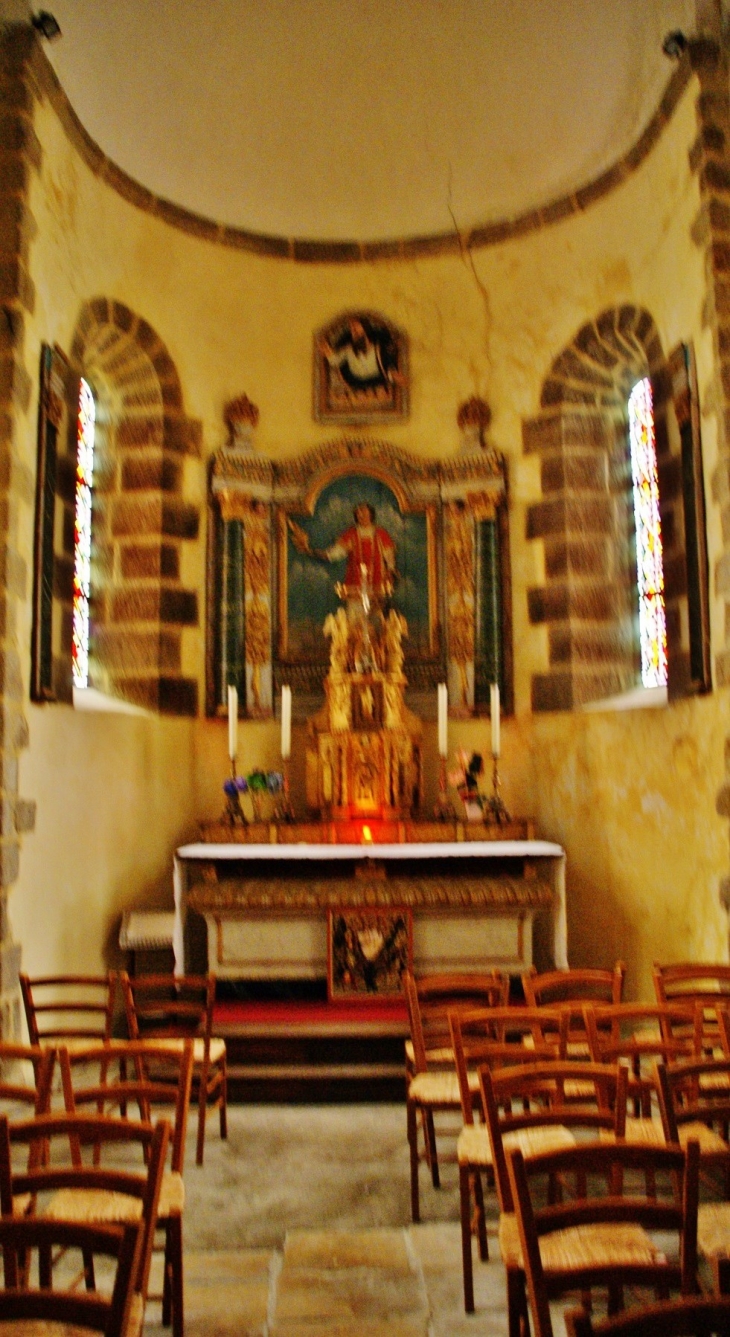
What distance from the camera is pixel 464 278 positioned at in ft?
27.2

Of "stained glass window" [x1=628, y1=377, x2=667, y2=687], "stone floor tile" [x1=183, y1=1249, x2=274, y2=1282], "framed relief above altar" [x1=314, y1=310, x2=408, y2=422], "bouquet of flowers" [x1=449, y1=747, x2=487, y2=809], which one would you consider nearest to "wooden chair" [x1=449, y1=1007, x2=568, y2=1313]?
A: "stone floor tile" [x1=183, y1=1249, x2=274, y2=1282]

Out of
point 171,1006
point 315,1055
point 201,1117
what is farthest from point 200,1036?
point 315,1055

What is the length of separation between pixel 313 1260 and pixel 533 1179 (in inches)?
43.9

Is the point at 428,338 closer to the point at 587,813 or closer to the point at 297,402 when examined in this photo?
the point at 297,402

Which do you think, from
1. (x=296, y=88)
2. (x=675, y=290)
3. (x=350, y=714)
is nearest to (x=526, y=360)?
(x=675, y=290)

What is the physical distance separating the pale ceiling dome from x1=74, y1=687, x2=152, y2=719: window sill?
3.79 m

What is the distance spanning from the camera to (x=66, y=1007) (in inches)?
171

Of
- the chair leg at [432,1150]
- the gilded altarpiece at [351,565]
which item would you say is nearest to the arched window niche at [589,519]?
the gilded altarpiece at [351,565]

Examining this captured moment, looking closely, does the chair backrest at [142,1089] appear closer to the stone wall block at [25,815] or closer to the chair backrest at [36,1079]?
the chair backrest at [36,1079]

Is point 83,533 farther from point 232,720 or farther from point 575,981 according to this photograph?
point 575,981

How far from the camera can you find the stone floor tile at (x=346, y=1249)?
3.42m

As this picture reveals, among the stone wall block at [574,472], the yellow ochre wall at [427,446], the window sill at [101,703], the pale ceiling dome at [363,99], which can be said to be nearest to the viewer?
the yellow ochre wall at [427,446]

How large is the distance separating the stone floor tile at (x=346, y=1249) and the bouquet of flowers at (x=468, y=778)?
355 centimetres

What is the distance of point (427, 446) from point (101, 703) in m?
3.30
